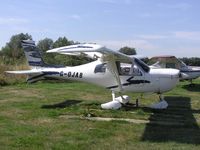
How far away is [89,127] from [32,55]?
6512 millimetres

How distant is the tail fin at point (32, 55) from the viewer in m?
14.5

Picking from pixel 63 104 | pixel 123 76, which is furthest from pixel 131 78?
pixel 63 104

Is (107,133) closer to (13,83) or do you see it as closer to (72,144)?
(72,144)

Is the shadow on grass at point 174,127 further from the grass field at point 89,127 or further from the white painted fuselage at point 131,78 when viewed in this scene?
the white painted fuselage at point 131,78

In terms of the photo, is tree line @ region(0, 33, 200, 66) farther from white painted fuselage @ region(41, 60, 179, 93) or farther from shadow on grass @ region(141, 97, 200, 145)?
shadow on grass @ region(141, 97, 200, 145)

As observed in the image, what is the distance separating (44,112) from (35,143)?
395 centimetres

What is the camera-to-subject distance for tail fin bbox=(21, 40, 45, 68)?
1453 cm

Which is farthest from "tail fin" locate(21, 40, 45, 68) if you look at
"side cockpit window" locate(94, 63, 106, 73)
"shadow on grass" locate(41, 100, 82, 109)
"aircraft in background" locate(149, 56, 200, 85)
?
"aircraft in background" locate(149, 56, 200, 85)

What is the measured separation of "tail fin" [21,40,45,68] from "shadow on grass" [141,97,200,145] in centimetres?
518

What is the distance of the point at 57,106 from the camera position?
41.7ft

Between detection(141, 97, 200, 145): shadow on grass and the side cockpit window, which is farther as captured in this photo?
the side cockpit window

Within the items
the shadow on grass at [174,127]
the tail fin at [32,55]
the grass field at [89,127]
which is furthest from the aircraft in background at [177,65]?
the tail fin at [32,55]

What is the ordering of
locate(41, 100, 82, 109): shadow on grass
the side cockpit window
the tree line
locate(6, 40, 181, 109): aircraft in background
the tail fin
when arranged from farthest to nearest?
the tree line → the tail fin → the side cockpit window → locate(41, 100, 82, 109): shadow on grass → locate(6, 40, 181, 109): aircraft in background

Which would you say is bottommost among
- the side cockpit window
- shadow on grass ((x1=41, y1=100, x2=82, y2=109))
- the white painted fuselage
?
shadow on grass ((x1=41, y1=100, x2=82, y2=109))
